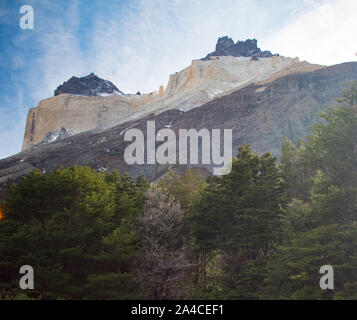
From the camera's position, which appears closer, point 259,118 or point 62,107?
point 259,118

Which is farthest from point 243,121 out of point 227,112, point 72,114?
point 72,114

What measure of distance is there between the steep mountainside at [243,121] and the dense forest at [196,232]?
4919 centimetres

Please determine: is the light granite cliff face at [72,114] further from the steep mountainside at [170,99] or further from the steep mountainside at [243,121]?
the steep mountainside at [243,121]

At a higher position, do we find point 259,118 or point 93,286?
point 259,118

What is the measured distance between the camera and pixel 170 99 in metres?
158

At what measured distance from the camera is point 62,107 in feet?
625

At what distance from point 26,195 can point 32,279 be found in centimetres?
578

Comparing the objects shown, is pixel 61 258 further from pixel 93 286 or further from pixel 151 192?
pixel 151 192

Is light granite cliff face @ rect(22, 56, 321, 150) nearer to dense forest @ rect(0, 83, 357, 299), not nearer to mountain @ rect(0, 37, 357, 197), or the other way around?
mountain @ rect(0, 37, 357, 197)

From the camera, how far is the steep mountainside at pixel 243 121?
88.0 meters

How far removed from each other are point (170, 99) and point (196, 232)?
137 metres

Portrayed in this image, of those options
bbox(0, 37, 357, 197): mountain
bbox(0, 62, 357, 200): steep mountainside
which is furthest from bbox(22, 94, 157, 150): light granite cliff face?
bbox(0, 62, 357, 200): steep mountainside
